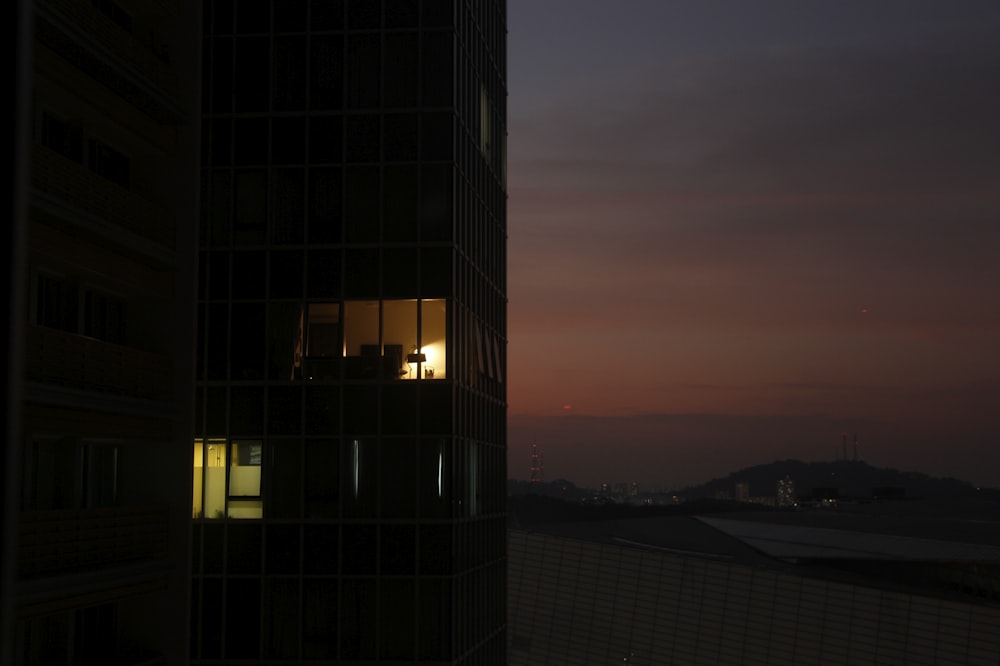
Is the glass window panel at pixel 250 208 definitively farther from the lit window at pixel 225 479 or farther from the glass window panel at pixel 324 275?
the lit window at pixel 225 479

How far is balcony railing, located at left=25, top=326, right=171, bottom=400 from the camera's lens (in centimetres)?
2441

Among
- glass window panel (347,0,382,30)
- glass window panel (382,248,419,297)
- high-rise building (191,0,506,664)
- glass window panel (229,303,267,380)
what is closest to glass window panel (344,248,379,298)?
high-rise building (191,0,506,664)

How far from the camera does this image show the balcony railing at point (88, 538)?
78.2 ft

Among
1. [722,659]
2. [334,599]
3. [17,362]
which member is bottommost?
[722,659]

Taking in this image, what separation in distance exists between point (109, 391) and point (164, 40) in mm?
9448

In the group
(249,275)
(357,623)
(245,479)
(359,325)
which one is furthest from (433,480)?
(249,275)

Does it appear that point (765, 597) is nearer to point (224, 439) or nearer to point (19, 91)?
point (224, 439)

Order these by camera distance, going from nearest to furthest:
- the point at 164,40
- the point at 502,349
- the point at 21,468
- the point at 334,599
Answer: the point at 21,468, the point at 164,40, the point at 334,599, the point at 502,349

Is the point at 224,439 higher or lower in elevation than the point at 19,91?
lower

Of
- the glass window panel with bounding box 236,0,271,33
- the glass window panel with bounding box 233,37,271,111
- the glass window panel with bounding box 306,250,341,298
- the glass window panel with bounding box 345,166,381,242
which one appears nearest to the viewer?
the glass window panel with bounding box 306,250,341,298

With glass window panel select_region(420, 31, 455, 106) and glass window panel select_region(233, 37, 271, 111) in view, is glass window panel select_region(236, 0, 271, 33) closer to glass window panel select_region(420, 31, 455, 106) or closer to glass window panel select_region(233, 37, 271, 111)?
glass window panel select_region(233, 37, 271, 111)

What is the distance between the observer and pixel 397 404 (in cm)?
4041

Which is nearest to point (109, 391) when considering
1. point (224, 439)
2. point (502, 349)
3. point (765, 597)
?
point (224, 439)

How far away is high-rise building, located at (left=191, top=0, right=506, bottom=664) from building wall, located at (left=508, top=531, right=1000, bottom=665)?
42148 millimetres
